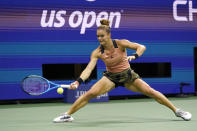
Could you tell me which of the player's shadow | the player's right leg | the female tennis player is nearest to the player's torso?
the female tennis player

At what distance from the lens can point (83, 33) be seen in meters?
9.63

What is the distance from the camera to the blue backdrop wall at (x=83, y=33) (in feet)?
29.9

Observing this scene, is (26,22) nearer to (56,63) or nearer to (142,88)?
(56,63)

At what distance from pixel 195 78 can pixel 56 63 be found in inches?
163

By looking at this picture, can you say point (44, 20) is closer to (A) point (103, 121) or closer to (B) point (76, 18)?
(B) point (76, 18)

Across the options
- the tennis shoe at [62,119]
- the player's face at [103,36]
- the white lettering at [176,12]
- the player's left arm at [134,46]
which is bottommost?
the tennis shoe at [62,119]

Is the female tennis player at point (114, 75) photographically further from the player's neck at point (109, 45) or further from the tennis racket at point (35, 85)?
the tennis racket at point (35, 85)

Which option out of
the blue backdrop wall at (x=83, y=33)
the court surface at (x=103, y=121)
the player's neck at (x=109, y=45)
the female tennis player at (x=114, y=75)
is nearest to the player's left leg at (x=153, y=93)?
the female tennis player at (x=114, y=75)

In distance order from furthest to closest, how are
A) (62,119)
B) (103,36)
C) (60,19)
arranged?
(60,19) < (62,119) < (103,36)

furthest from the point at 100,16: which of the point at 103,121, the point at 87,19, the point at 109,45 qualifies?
the point at 103,121

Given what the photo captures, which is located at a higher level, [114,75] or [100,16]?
[100,16]

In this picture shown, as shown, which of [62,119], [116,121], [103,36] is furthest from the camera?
[116,121]

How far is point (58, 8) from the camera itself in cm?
941

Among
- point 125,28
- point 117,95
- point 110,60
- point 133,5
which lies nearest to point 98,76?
point 117,95
